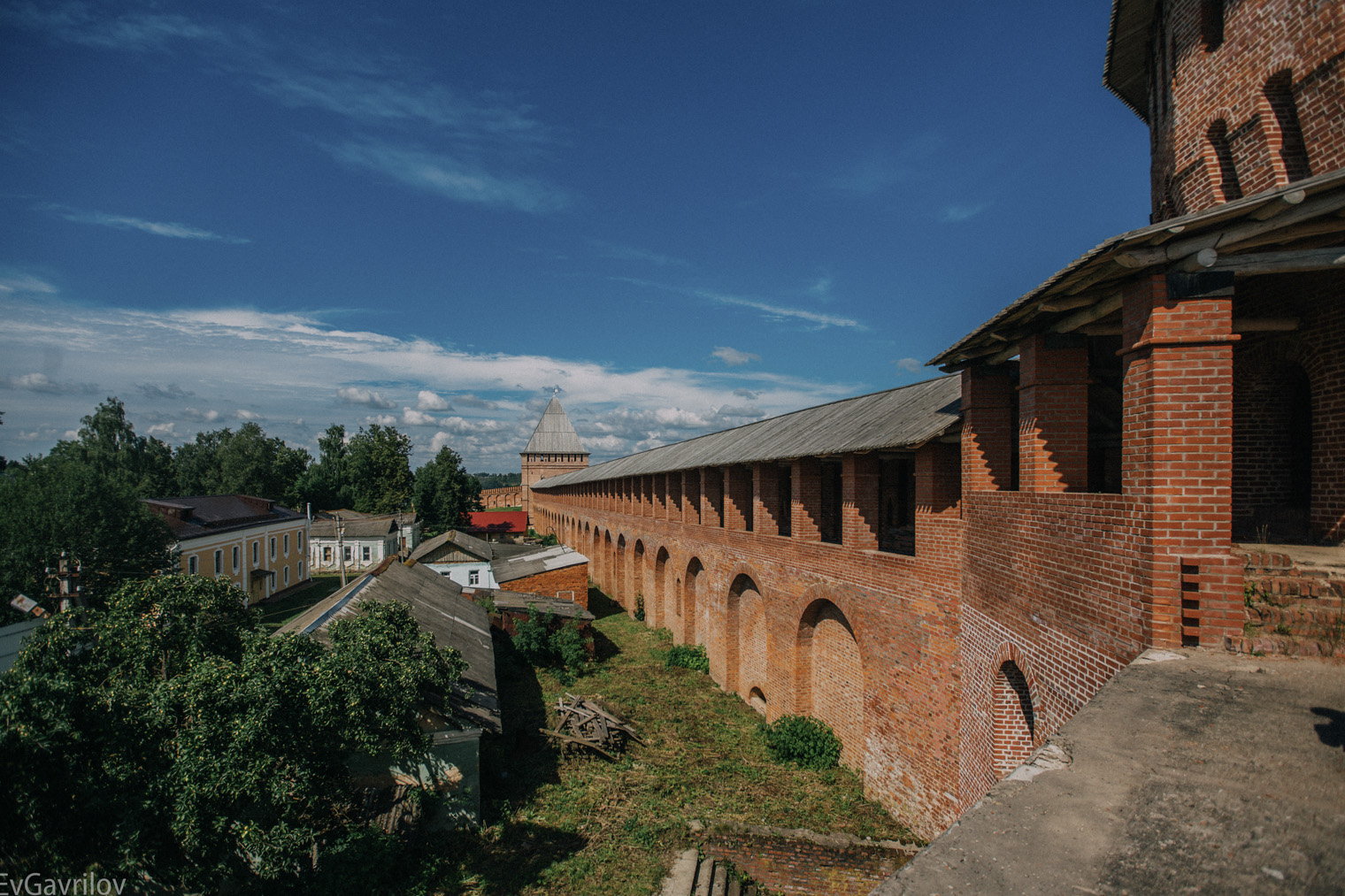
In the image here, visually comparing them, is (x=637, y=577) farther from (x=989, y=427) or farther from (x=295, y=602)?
(x=989, y=427)

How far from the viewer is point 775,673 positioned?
1234 centimetres

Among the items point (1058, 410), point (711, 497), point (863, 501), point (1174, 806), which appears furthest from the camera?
point (711, 497)

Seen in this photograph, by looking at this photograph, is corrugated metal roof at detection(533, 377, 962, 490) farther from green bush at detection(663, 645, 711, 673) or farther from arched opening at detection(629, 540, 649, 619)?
green bush at detection(663, 645, 711, 673)

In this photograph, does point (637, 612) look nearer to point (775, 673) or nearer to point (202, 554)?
point (775, 673)

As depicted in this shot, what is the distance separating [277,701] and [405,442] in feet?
182

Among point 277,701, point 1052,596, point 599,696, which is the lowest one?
point 599,696

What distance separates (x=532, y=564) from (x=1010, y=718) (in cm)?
1964

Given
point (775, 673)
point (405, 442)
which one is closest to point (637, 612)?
point (775, 673)

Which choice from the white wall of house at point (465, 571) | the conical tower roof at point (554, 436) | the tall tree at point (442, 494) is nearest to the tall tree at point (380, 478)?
the tall tree at point (442, 494)

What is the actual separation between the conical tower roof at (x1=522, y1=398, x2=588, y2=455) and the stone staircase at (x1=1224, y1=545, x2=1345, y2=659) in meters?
63.1

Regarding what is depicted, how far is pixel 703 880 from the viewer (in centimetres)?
792

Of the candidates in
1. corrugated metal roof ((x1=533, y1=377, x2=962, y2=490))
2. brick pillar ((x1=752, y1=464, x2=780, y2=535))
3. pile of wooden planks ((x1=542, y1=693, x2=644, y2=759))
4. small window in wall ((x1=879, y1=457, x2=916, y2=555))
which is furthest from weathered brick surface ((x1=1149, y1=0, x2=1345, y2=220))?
pile of wooden planks ((x1=542, y1=693, x2=644, y2=759))

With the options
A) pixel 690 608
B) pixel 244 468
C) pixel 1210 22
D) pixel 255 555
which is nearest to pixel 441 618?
pixel 690 608

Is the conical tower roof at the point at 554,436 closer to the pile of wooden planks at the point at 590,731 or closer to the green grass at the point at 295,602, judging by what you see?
the green grass at the point at 295,602
